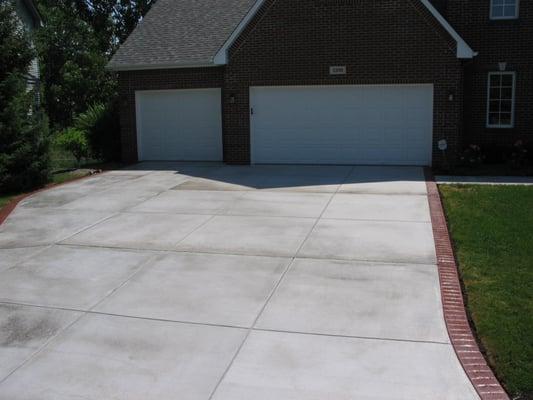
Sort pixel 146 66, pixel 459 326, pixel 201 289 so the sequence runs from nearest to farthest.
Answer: pixel 459 326 < pixel 201 289 < pixel 146 66

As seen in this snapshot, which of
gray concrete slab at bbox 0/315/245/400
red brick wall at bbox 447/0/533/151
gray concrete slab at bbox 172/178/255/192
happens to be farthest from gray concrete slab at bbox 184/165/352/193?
gray concrete slab at bbox 0/315/245/400

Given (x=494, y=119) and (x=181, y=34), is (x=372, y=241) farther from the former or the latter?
(x=181, y=34)

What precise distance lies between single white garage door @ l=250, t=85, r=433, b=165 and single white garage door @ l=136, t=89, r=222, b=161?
161 cm

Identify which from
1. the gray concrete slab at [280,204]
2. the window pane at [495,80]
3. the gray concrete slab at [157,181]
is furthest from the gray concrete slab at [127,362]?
the window pane at [495,80]

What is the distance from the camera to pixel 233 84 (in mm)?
18328

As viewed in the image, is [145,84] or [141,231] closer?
[141,231]

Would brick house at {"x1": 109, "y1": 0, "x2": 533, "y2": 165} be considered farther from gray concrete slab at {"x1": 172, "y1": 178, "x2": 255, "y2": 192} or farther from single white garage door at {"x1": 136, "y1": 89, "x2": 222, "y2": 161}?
gray concrete slab at {"x1": 172, "y1": 178, "x2": 255, "y2": 192}

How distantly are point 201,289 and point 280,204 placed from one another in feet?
16.7

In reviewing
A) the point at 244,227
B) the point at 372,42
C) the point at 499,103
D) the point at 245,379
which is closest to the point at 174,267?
the point at 244,227

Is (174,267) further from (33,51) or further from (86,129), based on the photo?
(86,129)

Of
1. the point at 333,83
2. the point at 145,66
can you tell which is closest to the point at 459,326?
the point at 333,83

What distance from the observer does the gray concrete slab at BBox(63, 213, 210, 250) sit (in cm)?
956

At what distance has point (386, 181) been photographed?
14.9m

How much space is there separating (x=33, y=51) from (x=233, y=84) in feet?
18.8
